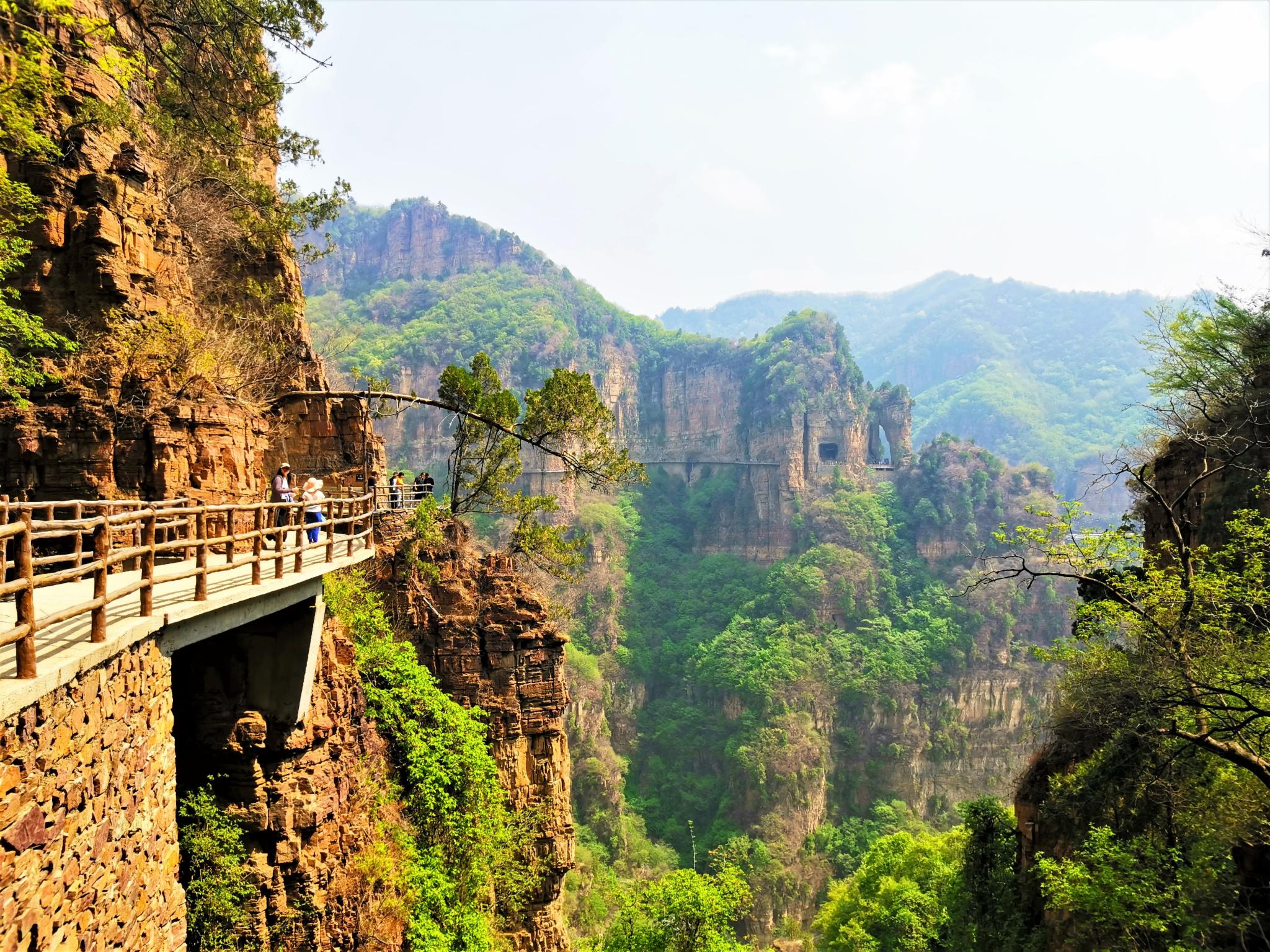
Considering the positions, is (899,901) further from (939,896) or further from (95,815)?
(95,815)

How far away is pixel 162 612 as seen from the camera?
21.8ft

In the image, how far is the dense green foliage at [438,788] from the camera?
44.5 feet

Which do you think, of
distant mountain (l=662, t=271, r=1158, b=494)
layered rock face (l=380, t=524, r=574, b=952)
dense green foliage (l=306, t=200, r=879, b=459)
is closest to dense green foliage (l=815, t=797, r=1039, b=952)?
layered rock face (l=380, t=524, r=574, b=952)

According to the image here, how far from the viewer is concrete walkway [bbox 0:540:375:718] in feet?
15.5

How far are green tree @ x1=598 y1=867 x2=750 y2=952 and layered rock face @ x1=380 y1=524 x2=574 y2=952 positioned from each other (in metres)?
2.69

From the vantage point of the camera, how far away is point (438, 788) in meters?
14.6

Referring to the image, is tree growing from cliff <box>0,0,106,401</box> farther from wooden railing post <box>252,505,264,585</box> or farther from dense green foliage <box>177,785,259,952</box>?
dense green foliage <box>177,785,259,952</box>

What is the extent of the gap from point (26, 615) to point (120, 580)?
3.64 meters

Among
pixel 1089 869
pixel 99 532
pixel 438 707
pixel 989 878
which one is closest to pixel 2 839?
pixel 99 532

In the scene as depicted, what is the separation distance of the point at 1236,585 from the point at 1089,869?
5.08m

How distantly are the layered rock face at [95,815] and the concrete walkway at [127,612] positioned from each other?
21 centimetres

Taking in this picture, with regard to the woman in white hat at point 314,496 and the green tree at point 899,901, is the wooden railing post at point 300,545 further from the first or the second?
the green tree at point 899,901

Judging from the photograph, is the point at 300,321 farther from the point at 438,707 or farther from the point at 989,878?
the point at 989,878

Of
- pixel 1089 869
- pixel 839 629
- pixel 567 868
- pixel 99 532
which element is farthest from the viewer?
pixel 839 629
